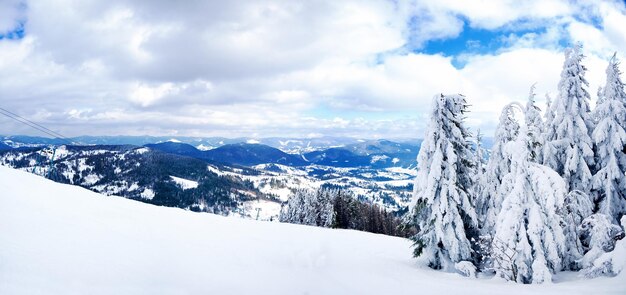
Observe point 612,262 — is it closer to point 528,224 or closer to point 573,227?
point 528,224

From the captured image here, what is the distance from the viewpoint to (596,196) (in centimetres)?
1958

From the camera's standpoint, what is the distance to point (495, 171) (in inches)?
796

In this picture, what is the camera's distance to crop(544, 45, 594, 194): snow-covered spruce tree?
19.7 m

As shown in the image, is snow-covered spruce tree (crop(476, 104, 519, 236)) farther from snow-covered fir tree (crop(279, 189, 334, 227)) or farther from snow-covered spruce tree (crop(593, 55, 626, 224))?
snow-covered fir tree (crop(279, 189, 334, 227))

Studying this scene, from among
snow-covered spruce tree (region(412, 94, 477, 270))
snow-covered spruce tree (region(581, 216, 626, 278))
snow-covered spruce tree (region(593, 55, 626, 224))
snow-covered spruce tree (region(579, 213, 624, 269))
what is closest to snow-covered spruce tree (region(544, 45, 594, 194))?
snow-covered spruce tree (region(593, 55, 626, 224))

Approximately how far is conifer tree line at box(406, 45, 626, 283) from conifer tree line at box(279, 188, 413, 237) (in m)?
48.6

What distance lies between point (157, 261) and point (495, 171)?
61.3 ft

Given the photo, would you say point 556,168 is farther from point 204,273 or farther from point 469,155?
point 204,273

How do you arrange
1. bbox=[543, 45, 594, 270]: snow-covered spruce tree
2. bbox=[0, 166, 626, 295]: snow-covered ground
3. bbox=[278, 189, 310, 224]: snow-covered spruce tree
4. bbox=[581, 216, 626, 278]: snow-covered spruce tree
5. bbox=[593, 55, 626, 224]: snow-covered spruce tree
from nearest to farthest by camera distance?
bbox=[0, 166, 626, 295]: snow-covered ground, bbox=[581, 216, 626, 278]: snow-covered spruce tree, bbox=[593, 55, 626, 224]: snow-covered spruce tree, bbox=[543, 45, 594, 270]: snow-covered spruce tree, bbox=[278, 189, 310, 224]: snow-covered spruce tree

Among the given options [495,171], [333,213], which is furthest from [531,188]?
[333,213]

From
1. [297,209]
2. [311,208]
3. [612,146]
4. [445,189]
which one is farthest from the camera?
[297,209]

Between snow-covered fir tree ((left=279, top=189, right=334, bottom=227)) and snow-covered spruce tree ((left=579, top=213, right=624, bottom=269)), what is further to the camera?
snow-covered fir tree ((left=279, top=189, right=334, bottom=227))

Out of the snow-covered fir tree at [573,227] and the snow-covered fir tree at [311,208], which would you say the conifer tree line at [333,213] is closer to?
the snow-covered fir tree at [311,208]

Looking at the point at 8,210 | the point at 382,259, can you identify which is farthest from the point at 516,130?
the point at 8,210
